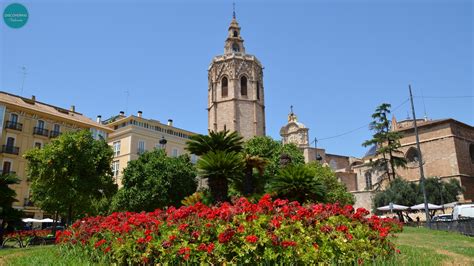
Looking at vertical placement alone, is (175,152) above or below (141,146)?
below

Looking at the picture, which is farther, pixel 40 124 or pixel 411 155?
pixel 411 155

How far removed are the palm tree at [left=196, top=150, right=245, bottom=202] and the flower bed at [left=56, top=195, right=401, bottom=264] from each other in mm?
6517

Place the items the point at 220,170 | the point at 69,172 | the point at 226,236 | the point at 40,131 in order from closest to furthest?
the point at 226,236 → the point at 220,170 → the point at 69,172 → the point at 40,131

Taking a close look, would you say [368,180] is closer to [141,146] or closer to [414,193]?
[414,193]

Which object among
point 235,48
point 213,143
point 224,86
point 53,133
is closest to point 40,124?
point 53,133

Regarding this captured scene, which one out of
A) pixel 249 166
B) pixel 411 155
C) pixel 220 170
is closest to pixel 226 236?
pixel 220 170

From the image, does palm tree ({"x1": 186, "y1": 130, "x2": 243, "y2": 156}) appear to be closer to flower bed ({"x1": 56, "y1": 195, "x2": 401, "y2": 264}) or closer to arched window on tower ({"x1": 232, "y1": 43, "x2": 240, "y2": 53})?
flower bed ({"x1": 56, "y1": 195, "x2": 401, "y2": 264})

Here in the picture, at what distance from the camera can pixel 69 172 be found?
2191cm

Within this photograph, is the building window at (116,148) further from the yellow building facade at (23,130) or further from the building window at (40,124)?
the building window at (40,124)

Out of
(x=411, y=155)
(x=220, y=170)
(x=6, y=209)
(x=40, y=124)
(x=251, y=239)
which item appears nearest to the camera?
(x=251, y=239)

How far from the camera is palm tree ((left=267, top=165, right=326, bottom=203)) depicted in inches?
523

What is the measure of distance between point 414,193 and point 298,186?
27470 mm

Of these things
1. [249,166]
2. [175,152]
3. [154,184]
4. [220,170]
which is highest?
[175,152]

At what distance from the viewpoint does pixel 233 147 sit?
16.1 m
